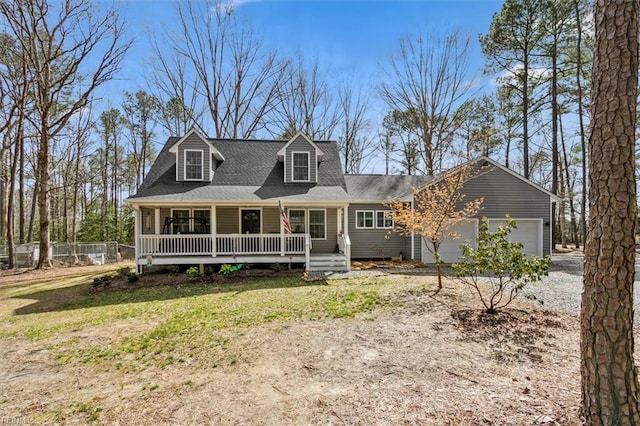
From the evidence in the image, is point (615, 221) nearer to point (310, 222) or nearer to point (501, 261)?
point (501, 261)

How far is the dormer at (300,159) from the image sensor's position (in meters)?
14.0

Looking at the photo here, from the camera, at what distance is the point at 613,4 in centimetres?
231

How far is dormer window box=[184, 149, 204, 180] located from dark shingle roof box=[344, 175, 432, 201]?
6.86 m

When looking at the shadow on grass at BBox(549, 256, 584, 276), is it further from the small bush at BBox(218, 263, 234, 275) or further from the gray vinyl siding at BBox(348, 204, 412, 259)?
the small bush at BBox(218, 263, 234, 275)

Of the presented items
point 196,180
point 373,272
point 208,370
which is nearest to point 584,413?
point 208,370

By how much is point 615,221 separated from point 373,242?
42.0ft

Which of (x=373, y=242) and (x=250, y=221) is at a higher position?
(x=250, y=221)

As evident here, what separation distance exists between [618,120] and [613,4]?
0.87m

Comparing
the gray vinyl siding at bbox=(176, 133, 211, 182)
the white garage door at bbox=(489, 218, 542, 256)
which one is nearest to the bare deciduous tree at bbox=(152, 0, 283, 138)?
the gray vinyl siding at bbox=(176, 133, 211, 182)

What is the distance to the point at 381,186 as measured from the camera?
16484 millimetres

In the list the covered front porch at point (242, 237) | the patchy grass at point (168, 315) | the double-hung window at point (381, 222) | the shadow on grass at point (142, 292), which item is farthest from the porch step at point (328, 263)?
the double-hung window at point (381, 222)

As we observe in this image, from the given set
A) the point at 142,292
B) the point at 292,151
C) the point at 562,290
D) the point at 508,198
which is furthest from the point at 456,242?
the point at 142,292

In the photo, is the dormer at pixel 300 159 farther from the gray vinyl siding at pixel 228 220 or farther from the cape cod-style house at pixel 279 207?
the gray vinyl siding at pixel 228 220

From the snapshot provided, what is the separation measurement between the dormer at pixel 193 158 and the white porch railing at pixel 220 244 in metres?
3.01
